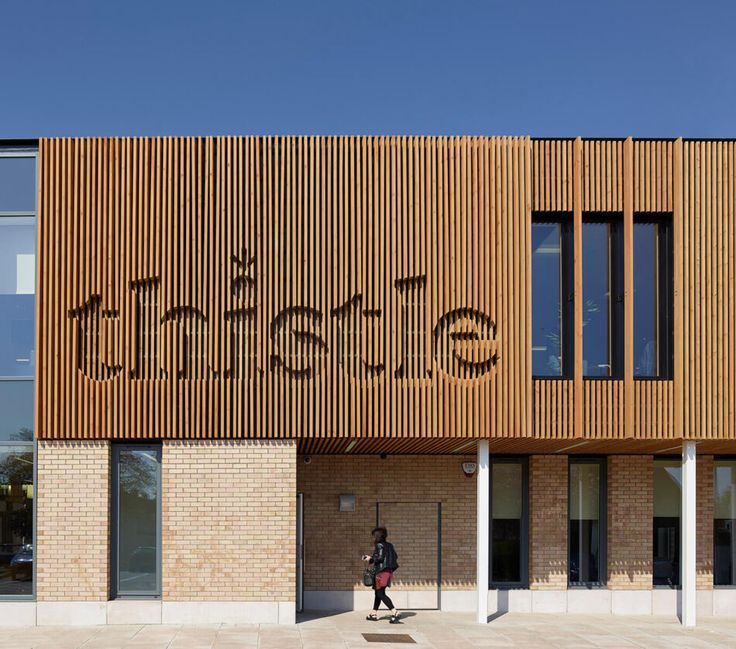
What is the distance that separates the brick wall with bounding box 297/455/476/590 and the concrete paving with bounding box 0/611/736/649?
3.52 ft

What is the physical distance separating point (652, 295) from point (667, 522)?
521cm

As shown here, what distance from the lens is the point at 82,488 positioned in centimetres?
1552

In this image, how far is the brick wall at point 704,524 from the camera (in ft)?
60.1

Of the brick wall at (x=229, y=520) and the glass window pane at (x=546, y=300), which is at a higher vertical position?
the glass window pane at (x=546, y=300)

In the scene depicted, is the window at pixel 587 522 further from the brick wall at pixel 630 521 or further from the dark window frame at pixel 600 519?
the brick wall at pixel 630 521

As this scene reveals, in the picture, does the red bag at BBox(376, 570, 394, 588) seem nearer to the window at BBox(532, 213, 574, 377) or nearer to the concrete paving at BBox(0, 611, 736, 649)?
the concrete paving at BBox(0, 611, 736, 649)

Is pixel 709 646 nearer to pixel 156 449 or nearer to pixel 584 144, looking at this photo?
pixel 584 144

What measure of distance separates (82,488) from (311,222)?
6198 millimetres

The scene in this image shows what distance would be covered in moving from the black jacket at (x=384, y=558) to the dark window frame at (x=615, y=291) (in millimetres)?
4786

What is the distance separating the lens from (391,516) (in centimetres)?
1817

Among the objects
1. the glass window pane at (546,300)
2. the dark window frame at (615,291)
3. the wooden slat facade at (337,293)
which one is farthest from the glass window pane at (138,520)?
the dark window frame at (615,291)

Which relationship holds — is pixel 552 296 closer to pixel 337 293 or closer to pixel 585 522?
pixel 337 293

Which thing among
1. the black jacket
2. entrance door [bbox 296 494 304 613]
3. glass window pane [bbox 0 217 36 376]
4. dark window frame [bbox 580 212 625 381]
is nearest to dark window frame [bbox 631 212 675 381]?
dark window frame [bbox 580 212 625 381]

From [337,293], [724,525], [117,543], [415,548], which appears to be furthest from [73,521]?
[724,525]
